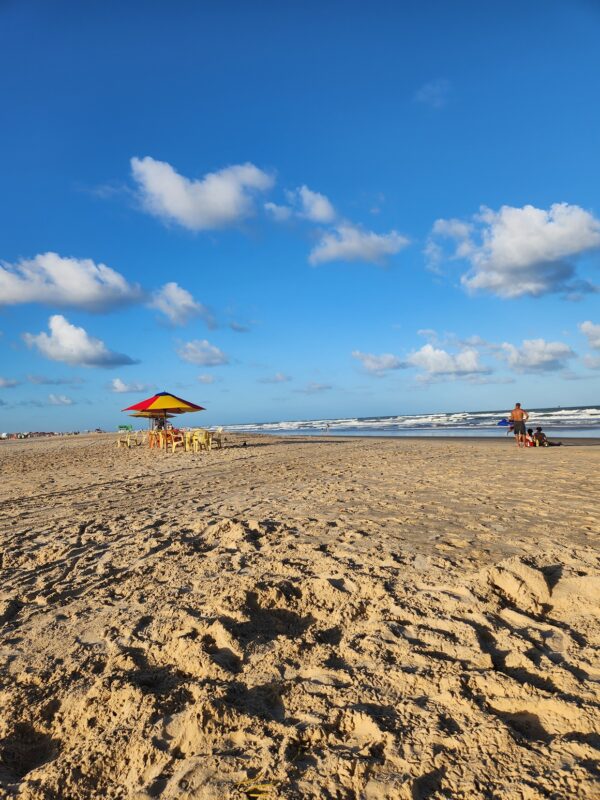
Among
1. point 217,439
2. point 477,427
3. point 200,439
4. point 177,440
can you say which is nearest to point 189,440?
point 200,439

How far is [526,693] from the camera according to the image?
2.06 m

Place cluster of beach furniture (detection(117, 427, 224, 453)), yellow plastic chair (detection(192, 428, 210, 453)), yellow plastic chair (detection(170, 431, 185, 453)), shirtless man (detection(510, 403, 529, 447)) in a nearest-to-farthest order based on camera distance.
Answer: shirtless man (detection(510, 403, 529, 447)) < yellow plastic chair (detection(192, 428, 210, 453)) < cluster of beach furniture (detection(117, 427, 224, 453)) < yellow plastic chair (detection(170, 431, 185, 453))

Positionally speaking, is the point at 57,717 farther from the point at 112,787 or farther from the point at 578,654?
the point at 578,654

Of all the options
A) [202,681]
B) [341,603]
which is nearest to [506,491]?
[341,603]

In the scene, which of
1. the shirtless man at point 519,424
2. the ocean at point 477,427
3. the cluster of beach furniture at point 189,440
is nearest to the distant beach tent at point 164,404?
the cluster of beach furniture at point 189,440

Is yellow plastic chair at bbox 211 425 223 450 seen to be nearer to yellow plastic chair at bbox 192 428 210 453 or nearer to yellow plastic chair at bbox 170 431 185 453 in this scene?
yellow plastic chair at bbox 192 428 210 453

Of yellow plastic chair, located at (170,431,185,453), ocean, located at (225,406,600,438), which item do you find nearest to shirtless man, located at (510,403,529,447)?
ocean, located at (225,406,600,438)

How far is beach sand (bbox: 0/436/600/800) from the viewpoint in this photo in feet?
5.70

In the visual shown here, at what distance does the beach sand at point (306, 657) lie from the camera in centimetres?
174

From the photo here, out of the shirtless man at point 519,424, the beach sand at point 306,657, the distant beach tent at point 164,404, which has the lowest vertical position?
the beach sand at point 306,657

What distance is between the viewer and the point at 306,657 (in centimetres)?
250

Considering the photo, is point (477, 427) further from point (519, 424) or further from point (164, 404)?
point (164, 404)

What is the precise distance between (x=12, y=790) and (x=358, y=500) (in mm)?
4932

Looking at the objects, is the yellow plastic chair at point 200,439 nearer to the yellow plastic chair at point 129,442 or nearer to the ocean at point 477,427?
the yellow plastic chair at point 129,442
